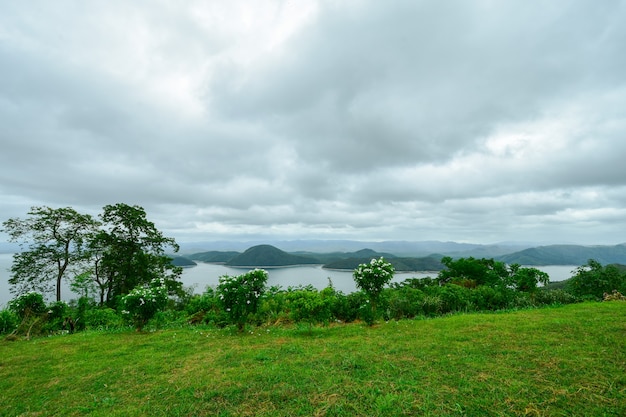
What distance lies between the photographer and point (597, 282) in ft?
39.6

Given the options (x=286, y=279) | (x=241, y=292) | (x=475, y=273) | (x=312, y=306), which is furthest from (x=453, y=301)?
(x=286, y=279)

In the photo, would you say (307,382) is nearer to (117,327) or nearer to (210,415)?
(210,415)

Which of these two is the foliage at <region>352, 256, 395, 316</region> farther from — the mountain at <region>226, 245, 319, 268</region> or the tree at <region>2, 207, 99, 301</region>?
the mountain at <region>226, 245, 319, 268</region>

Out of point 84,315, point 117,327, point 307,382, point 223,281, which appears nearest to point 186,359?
point 223,281

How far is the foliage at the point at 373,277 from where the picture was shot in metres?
8.20

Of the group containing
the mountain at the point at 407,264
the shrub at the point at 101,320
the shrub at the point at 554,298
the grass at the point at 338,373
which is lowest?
the mountain at the point at 407,264

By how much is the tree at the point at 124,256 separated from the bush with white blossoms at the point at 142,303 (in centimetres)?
1349

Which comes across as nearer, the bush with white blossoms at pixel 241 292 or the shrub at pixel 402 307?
the bush with white blossoms at pixel 241 292

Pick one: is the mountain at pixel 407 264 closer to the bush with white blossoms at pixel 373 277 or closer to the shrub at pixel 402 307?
the shrub at pixel 402 307

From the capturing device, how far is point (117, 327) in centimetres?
959

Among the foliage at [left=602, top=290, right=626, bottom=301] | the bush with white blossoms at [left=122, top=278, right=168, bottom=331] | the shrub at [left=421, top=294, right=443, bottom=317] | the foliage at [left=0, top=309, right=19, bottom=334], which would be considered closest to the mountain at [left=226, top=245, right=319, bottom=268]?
the foliage at [left=0, top=309, right=19, bottom=334]

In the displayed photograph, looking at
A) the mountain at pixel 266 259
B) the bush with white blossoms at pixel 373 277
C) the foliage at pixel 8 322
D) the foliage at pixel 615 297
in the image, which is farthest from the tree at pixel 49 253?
the mountain at pixel 266 259

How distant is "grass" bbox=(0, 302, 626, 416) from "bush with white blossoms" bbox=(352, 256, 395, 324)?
3.82ft

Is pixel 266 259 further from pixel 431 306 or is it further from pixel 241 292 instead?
pixel 241 292
